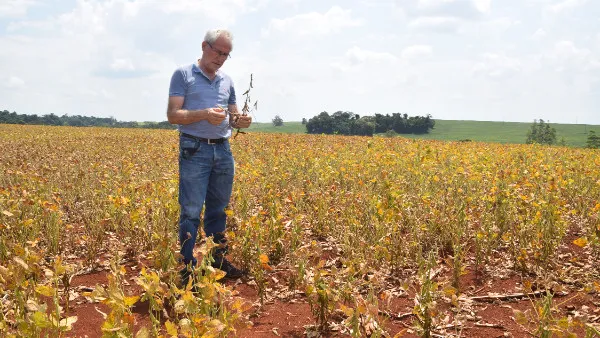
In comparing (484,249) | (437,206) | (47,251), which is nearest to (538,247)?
(484,249)

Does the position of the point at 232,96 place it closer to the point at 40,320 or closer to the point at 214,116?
the point at 214,116

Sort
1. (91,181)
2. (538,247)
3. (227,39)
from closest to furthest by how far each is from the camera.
A: 1. (227,39)
2. (538,247)
3. (91,181)

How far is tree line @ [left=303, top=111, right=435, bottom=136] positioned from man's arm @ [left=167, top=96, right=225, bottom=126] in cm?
5139

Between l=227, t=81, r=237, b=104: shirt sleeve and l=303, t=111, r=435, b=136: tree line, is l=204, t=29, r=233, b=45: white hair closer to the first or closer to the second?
l=227, t=81, r=237, b=104: shirt sleeve

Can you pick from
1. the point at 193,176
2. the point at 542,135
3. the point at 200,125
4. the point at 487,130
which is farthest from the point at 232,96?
the point at 487,130

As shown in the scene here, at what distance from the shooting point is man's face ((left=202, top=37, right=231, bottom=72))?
343 centimetres

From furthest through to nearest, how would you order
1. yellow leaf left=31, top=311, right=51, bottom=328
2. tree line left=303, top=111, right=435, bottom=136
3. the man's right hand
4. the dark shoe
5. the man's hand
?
tree line left=303, top=111, right=435, bottom=136, the dark shoe, the man's hand, the man's right hand, yellow leaf left=31, top=311, right=51, bottom=328

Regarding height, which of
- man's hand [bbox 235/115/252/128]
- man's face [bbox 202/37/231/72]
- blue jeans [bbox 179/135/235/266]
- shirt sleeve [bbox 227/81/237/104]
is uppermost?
man's face [bbox 202/37/231/72]

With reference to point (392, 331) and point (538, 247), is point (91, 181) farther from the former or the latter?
point (538, 247)

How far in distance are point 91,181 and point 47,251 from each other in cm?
334

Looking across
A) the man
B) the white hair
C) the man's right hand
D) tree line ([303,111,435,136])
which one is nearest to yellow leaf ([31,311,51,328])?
the man

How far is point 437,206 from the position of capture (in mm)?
5637

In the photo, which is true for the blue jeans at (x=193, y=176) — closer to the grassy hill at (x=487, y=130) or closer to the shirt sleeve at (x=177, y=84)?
the shirt sleeve at (x=177, y=84)

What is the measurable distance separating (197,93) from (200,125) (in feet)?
0.87
